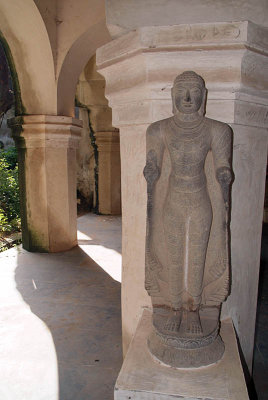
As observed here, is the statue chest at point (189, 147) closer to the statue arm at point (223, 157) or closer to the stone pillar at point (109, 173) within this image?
the statue arm at point (223, 157)

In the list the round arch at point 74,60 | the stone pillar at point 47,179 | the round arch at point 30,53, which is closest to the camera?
the round arch at point 30,53

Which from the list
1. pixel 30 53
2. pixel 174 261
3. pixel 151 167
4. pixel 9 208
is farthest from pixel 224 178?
pixel 9 208

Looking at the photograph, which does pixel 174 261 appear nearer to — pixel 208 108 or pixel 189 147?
pixel 189 147

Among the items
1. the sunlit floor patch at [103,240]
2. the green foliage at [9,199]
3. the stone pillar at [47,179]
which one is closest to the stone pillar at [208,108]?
the sunlit floor patch at [103,240]

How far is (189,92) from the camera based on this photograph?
1557 millimetres

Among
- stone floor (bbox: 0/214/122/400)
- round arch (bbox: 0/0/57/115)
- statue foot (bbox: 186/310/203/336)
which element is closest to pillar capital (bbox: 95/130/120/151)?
round arch (bbox: 0/0/57/115)

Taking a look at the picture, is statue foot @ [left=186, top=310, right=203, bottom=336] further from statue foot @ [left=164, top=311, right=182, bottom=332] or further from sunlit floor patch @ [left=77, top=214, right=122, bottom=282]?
sunlit floor patch @ [left=77, top=214, right=122, bottom=282]

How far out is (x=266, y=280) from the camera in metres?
4.25

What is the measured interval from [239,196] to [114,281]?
8.35 ft

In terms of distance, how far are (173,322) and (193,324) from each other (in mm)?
102

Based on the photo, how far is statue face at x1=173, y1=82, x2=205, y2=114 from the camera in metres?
1.55

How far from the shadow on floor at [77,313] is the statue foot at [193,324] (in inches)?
36.3

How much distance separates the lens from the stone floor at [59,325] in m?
2.30

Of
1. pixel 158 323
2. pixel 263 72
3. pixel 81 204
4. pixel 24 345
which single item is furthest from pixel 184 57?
pixel 81 204
